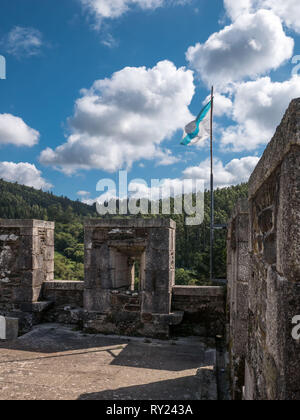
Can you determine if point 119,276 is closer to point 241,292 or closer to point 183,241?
point 241,292

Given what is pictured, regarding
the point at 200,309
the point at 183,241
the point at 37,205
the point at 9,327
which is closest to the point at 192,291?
the point at 200,309

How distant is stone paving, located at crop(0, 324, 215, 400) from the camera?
386cm

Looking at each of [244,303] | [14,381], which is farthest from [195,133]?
[14,381]

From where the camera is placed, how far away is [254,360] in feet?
6.46

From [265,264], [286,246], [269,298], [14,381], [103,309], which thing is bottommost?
[14,381]

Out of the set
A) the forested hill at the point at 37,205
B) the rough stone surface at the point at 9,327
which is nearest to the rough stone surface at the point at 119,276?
the rough stone surface at the point at 9,327

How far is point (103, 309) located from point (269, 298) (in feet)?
17.8

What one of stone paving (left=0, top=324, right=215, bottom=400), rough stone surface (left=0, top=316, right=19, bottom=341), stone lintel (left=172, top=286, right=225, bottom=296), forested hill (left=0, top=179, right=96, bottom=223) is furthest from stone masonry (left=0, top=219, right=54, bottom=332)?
forested hill (left=0, top=179, right=96, bottom=223)

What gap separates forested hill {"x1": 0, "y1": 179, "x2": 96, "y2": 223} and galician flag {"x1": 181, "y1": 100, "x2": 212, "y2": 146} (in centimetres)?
4710

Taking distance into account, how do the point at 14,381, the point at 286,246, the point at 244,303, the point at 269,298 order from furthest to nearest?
1. the point at 14,381
2. the point at 244,303
3. the point at 269,298
4. the point at 286,246

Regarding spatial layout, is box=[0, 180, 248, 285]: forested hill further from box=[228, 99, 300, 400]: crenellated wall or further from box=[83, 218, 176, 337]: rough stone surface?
box=[228, 99, 300, 400]: crenellated wall

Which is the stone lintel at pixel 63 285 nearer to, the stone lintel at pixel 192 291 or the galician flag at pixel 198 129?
the stone lintel at pixel 192 291
